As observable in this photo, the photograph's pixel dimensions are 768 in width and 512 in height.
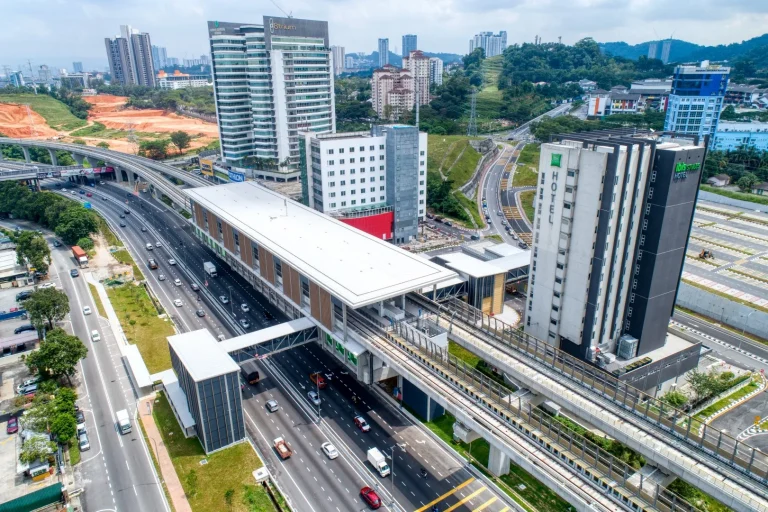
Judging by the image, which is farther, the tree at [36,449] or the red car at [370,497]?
the tree at [36,449]

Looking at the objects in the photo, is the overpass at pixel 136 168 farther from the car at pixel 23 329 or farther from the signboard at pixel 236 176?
the car at pixel 23 329

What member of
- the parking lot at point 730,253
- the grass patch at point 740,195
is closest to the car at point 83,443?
the parking lot at point 730,253

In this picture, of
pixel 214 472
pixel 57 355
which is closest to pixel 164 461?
pixel 214 472

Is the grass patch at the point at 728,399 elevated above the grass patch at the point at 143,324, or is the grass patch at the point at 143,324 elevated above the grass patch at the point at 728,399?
the grass patch at the point at 143,324

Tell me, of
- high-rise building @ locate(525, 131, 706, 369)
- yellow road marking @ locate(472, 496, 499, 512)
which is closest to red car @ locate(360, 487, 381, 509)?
yellow road marking @ locate(472, 496, 499, 512)

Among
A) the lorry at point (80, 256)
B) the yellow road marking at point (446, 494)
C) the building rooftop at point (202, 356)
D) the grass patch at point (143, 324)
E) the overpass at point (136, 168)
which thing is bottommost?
the yellow road marking at point (446, 494)

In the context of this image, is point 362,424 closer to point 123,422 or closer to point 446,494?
point 446,494
